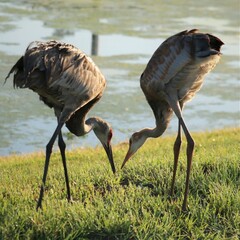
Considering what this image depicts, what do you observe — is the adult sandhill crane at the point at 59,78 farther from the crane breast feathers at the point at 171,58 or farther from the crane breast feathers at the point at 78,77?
the crane breast feathers at the point at 171,58

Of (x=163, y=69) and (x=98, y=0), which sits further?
(x=98, y=0)

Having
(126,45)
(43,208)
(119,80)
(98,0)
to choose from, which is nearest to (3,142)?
(119,80)

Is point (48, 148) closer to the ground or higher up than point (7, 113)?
higher up

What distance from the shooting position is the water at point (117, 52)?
10.5 meters

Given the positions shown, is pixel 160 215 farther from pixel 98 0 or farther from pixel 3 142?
pixel 98 0

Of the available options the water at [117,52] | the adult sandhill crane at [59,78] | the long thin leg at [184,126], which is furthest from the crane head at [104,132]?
the water at [117,52]

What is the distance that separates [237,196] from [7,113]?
6073 mm

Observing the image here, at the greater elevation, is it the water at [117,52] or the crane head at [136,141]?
the crane head at [136,141]

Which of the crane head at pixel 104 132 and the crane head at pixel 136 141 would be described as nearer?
the crane head at pixel 136 141

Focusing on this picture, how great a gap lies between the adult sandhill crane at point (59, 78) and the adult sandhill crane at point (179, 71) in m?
0.54

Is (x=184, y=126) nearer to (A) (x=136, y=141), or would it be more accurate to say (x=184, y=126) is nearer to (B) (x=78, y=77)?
(B) (x=78, y=77)

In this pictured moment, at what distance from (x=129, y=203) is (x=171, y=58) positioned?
4.48 feet

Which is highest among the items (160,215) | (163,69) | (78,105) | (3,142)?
(163,69)

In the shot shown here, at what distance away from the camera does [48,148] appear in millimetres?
5699
